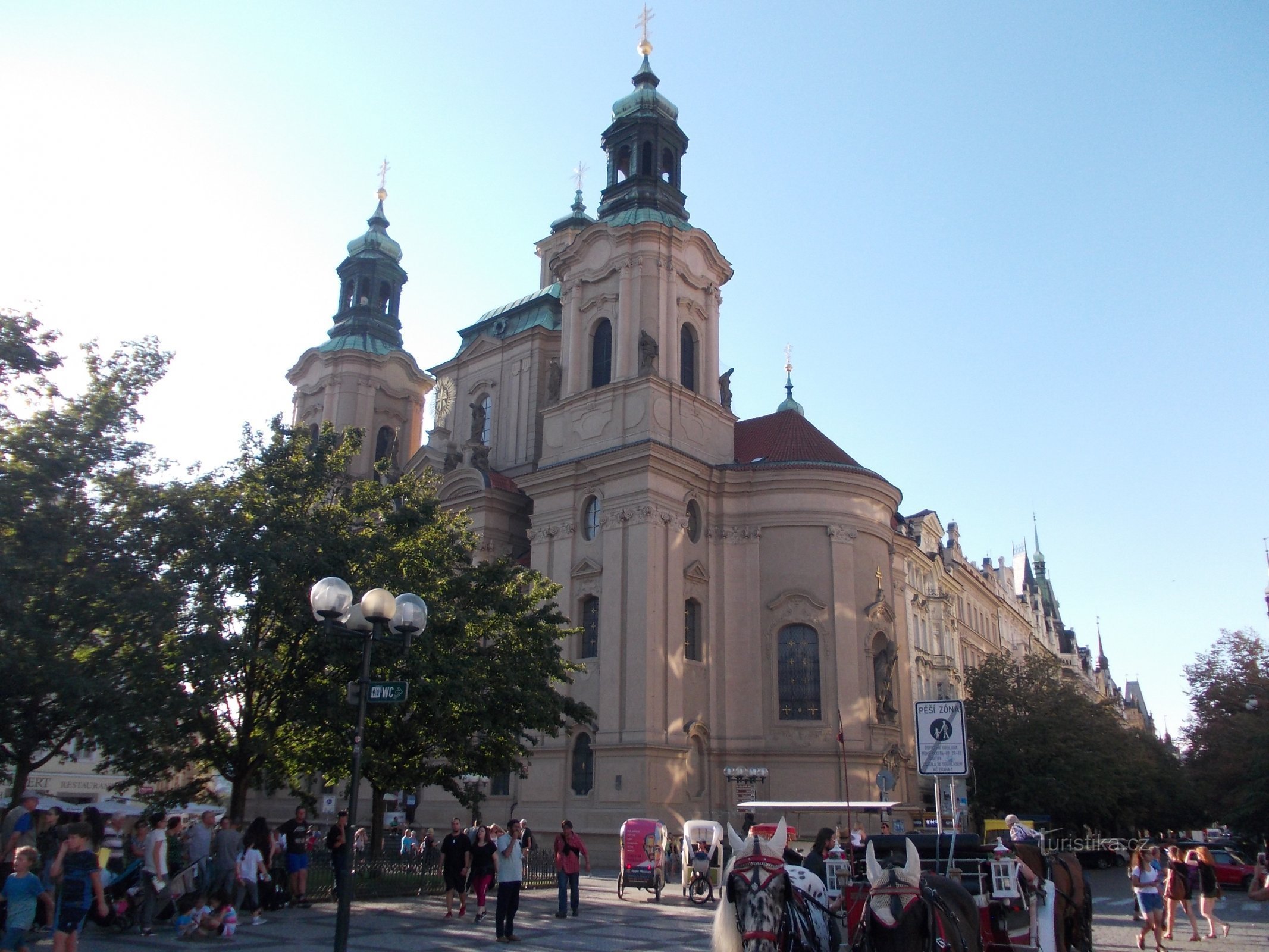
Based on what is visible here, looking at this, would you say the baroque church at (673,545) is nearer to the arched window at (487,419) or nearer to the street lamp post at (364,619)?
the arched window at (487,419)

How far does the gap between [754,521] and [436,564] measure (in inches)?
655

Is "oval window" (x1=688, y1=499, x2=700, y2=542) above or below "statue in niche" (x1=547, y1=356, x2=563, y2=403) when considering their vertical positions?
below

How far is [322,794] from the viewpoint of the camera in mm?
42531

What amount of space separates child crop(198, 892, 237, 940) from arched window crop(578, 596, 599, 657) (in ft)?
65.3

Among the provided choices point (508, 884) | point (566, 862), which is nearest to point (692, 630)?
point (566, 862)

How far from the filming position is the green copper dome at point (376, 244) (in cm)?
5256

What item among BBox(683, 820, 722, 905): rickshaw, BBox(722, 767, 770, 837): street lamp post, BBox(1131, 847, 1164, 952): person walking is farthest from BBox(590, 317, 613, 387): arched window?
BBox(1131, 847, 1164, 952): person walking

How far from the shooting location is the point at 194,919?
569 inches

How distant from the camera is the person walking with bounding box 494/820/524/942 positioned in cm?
1498

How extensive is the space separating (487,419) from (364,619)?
3499cm

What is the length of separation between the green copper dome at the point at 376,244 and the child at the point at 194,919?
42148mm

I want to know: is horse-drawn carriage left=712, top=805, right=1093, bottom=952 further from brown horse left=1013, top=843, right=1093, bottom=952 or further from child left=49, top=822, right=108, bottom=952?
child left=49, top=822, right=108, bottom=952

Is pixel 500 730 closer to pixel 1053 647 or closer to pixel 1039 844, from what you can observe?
pixel 1039 844

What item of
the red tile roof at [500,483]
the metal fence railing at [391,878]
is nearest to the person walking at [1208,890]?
the metal fence railing at [391,878]
